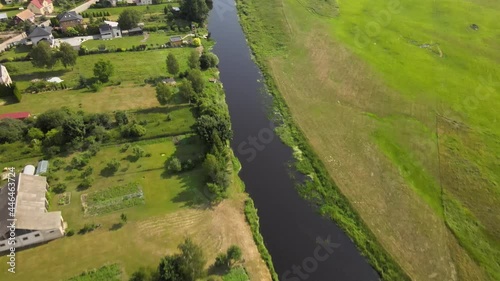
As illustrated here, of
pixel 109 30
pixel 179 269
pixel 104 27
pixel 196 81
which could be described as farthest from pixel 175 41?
pixel 179 269

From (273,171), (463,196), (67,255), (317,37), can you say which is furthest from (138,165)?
(317,37)

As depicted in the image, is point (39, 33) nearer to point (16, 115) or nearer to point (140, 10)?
point (140, 10)

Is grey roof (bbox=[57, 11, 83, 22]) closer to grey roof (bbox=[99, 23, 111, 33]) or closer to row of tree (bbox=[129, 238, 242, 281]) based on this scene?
grey roof (bbox=[99, 23, 111, 33])

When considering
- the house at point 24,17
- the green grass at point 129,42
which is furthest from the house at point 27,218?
the house at point 24,17

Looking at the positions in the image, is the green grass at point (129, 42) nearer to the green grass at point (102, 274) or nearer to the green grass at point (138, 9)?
the green grass at point (138, 9)

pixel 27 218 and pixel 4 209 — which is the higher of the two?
pixel 4 209

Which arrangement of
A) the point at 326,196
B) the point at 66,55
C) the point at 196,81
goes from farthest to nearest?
1. the point at 66,55
2. the point at 196,81
3. the point at 326,196

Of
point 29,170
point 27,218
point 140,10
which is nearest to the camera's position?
point 27,218
